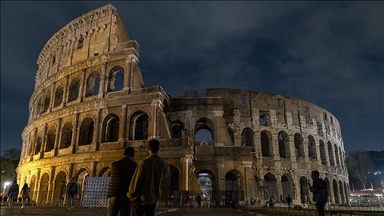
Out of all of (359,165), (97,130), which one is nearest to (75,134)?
(97,130)

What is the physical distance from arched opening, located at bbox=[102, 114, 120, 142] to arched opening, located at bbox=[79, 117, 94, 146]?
1.75 meters

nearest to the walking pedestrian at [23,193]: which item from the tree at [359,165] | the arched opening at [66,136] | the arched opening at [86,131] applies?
the arched opening at [86,131]

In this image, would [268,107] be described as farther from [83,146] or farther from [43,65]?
[43,65]

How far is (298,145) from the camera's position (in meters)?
30.9

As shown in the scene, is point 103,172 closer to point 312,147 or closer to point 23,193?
point 23,193

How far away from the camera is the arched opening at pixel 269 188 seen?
78.1 ft

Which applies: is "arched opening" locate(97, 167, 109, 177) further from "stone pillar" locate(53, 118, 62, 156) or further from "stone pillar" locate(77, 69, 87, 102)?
"stone pillar" locate(77, 69, 87, 102)

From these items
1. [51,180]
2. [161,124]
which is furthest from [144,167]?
[51,180]

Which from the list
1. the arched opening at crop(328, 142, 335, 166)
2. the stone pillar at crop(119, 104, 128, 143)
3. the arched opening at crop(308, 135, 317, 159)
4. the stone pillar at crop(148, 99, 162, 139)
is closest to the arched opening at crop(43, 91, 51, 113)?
the stone pillar at crop(119, 104, 128, 143)

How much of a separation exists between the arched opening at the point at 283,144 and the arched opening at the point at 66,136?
20497mm

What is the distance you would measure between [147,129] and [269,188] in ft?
39.3

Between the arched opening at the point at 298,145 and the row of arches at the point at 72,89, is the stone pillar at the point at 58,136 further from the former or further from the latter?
the arched opening at the point at 298,145

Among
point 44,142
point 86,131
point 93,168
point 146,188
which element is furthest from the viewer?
point 44,142

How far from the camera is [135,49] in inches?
971
